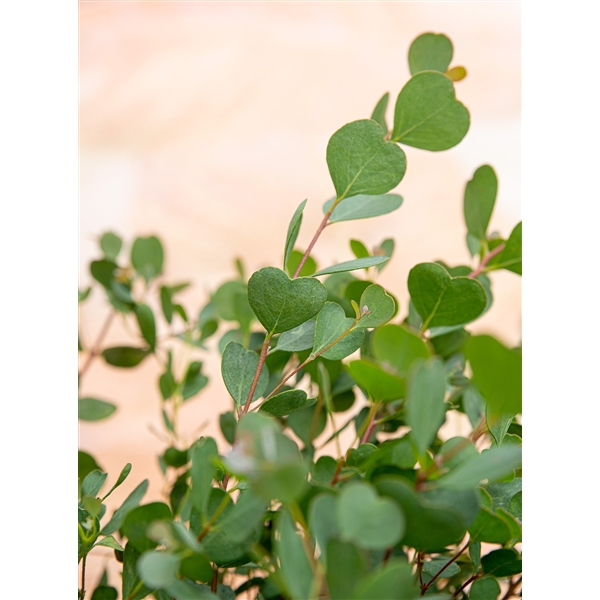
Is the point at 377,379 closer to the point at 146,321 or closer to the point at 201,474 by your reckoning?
the point at 201,474

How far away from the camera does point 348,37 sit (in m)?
0.86

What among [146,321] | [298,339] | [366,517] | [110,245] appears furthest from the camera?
[110,245]

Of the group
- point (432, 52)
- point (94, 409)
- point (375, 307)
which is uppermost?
point (432, 52)

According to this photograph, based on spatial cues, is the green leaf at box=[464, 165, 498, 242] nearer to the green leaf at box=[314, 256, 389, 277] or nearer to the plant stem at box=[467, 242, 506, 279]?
the plant stem at box=[467, 242, 506, 279]

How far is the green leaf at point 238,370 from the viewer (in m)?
0.20

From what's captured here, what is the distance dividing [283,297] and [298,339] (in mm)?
37

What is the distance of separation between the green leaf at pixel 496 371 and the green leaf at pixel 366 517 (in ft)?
0.10

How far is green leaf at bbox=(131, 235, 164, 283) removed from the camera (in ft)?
1.51

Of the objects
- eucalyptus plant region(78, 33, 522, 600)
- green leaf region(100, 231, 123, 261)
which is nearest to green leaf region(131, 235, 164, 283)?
green leaf region(100, 231, 123, 261)

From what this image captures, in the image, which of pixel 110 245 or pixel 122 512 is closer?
pixel 122 512

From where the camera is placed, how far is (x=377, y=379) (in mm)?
149

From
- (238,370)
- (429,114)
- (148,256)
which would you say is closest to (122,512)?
(238,370)
